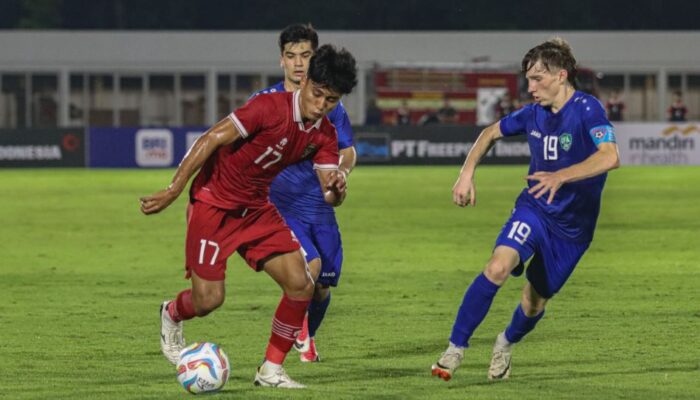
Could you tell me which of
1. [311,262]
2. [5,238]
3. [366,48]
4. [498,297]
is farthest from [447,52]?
[311,262]

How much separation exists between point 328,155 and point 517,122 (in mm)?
1203

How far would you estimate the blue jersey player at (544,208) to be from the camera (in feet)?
28.2

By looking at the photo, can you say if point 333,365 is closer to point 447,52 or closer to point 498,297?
point 498,297

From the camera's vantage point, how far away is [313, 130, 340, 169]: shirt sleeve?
864cm

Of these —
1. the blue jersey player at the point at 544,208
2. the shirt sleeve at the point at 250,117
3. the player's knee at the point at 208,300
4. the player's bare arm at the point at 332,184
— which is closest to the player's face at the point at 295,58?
the player's bare arm at the point at 332,184

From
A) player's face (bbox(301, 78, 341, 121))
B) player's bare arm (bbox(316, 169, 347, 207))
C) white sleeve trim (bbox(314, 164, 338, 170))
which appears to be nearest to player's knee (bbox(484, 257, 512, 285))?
player's bare arm (bbox(316, 169, 347, 207))

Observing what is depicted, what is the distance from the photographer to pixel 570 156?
8.82 meters

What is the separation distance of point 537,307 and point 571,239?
472 millimetres

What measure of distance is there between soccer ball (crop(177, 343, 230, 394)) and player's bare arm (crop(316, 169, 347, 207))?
1169 millimetres

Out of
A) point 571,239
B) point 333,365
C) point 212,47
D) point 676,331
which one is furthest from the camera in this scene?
point 212,47

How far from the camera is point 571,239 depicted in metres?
8.86

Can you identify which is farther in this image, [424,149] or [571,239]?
[424,149]

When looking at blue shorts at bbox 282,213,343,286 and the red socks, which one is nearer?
the red socks

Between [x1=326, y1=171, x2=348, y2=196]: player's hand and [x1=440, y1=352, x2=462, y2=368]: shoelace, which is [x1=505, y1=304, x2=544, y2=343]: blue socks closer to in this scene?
[x1=440, y1=352, x2=462, y2=368]: shoelace
